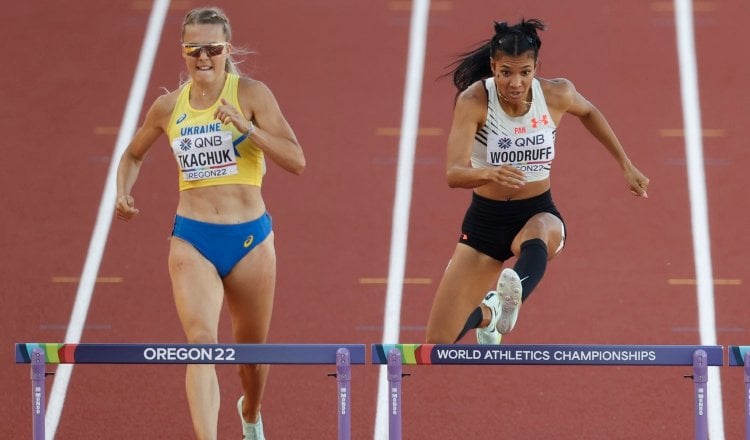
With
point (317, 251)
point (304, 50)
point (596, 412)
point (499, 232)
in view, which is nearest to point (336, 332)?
point (317, 251)

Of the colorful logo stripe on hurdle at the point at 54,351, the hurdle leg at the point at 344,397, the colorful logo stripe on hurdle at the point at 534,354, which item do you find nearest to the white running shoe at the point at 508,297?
the colorful logo stripe on hurdle at the point at 534,354

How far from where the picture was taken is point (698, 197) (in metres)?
9.51

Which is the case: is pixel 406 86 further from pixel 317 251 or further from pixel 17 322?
pixel 17 322

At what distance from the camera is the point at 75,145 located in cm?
1007

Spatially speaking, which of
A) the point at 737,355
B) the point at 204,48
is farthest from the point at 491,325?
the point at 204,48

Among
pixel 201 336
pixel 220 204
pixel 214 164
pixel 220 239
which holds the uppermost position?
pixel 214 164

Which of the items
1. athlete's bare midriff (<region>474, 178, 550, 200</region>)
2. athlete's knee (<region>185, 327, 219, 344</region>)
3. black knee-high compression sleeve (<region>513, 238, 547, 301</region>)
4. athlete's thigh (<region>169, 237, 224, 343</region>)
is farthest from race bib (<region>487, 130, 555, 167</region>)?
athlete's knee (<region>185, 327, 219, 344</region>)

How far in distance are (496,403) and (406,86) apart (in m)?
3.00

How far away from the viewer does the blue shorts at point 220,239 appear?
20.7ft

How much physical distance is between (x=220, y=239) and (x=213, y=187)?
0.65 ft

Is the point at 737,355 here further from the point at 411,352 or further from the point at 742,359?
the point at 411,352

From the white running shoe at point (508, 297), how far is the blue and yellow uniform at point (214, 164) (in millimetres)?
952

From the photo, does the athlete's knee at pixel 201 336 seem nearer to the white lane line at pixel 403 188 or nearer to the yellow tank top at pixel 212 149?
the yellow tank top at pixel 212 149

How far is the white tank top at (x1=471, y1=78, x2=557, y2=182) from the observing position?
21.4 feet
